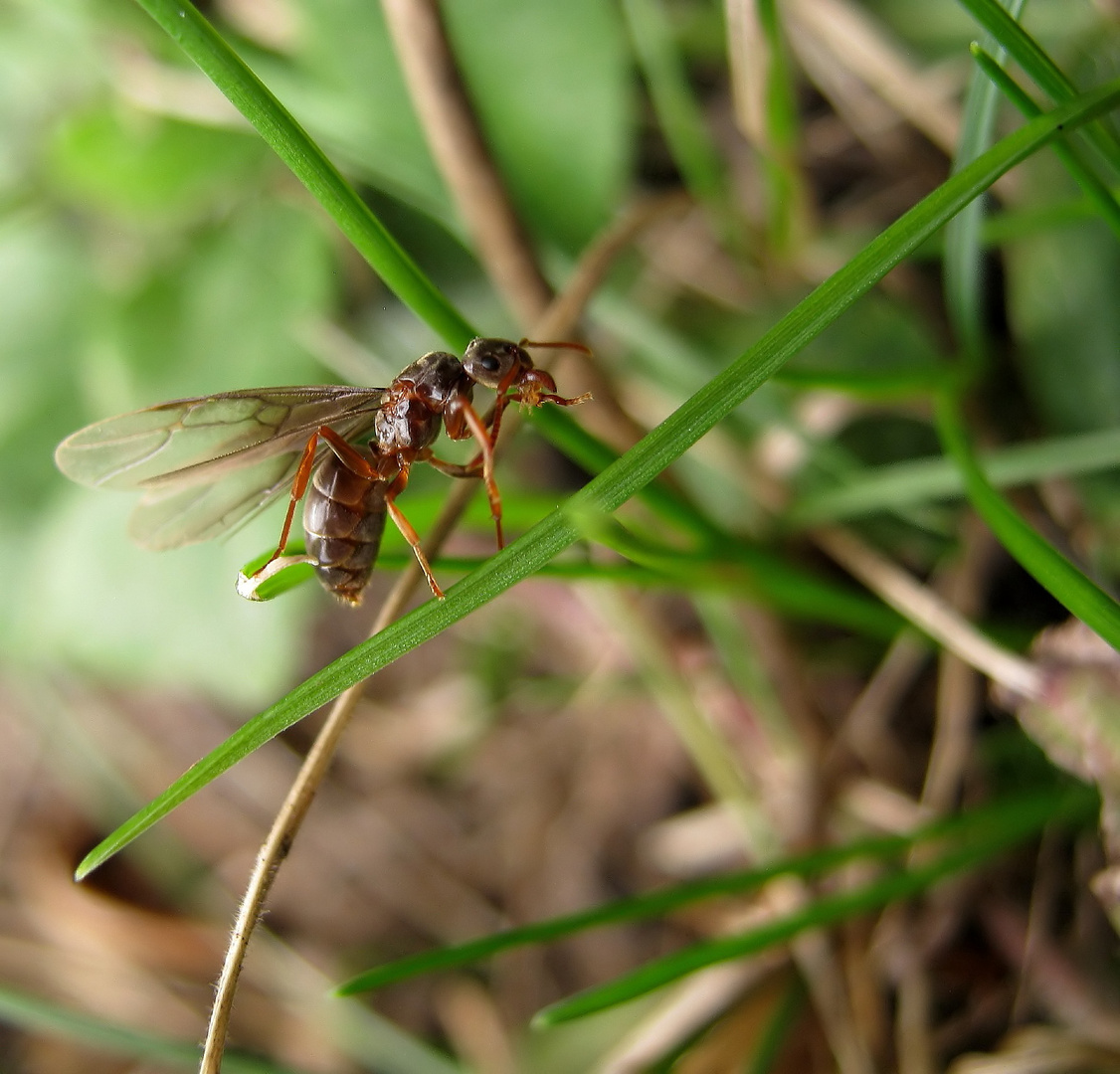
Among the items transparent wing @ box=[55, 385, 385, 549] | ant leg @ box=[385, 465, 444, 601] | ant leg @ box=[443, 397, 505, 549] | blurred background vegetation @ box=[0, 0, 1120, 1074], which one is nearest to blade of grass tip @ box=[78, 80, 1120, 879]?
ant leg @ box=[385, 465, 444, 601]

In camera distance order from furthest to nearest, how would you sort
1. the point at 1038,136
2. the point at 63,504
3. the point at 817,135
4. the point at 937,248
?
the point at 63,504 → the point at 817,135 → the point at 937,248 → the point at 1038,136

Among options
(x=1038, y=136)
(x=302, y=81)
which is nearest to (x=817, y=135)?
(x=302, y=81)

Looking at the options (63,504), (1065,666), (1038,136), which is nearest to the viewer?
(1038,136)

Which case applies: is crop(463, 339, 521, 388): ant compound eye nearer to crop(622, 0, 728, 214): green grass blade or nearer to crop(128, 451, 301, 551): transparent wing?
crop(128, 451, 301, 551): transparent wing

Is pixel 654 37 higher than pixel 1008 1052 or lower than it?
higher

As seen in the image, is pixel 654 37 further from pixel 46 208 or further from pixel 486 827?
pixel 486 827

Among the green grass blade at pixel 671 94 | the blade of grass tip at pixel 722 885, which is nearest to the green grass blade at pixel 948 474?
the blade of grass tip at pixel 722 885

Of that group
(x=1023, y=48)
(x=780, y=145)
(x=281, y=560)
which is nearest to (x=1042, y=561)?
(x=1023, y=48)

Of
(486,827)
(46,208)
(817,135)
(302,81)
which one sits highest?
(46,208)
